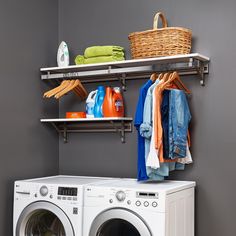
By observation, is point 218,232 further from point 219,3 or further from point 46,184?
point 219,3

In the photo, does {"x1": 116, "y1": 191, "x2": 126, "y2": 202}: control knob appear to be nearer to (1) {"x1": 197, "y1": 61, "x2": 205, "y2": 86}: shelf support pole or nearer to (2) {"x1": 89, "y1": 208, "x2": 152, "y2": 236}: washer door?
(2) {"x1": 89, "y1": 208, "x2": 152, "y2": 236}: washer door

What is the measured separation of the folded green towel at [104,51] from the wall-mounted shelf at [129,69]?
96mm

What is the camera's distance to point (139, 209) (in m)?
2.90

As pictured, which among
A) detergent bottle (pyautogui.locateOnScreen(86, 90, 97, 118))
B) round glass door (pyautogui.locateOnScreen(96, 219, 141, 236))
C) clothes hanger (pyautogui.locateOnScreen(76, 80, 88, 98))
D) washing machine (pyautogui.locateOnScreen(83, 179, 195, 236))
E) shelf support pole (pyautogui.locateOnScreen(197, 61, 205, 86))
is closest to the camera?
washing machine (pyautogui.locateOnScreen(83, 179, 195, 236))

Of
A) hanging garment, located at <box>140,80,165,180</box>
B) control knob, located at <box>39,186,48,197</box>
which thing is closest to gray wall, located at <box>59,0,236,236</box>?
hanging garment, located at <box>140,80,165,180</box>

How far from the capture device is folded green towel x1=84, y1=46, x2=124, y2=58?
11.8 feet

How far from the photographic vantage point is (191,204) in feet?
10.8

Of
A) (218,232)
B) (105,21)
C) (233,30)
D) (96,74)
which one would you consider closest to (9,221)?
(96,74)

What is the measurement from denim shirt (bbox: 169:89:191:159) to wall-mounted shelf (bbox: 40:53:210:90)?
264mm

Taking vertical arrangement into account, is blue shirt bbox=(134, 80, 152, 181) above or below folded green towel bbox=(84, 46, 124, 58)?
below

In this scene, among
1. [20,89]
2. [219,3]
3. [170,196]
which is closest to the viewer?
[170,196]

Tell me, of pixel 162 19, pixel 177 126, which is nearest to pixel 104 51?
pixel 162 19

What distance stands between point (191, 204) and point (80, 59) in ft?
4.86

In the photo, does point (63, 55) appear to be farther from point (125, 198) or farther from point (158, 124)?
point (125, 198)
